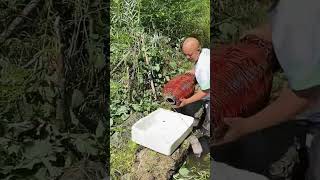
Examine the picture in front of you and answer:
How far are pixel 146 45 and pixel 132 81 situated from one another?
17 centimetres

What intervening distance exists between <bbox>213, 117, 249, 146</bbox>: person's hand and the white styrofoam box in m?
0.16

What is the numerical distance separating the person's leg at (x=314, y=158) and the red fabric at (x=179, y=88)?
57cm

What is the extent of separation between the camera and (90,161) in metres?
2.75

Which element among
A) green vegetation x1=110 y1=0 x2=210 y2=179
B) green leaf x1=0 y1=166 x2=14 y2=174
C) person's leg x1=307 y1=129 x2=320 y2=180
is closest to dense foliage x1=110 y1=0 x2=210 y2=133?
green vegetation x1=110 y1=0 x2=210 y2=179

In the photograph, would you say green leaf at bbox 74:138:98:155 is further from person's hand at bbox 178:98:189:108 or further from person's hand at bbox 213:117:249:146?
person's hand at bbox 213:117:249:146

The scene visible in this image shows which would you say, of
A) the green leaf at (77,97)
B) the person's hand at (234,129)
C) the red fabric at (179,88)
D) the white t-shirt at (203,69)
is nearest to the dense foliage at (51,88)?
the green leaf at (77,97)

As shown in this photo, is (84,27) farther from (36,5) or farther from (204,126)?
(204,126)

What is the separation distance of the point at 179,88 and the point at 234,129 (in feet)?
1.02

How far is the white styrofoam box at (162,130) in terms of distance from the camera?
2693mm

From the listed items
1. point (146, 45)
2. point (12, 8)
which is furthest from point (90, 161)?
point (12, 8)

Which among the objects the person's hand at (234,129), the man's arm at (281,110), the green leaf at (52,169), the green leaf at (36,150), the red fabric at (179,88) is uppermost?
the red fabric at (179,88)

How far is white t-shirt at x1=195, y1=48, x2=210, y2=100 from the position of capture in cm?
264

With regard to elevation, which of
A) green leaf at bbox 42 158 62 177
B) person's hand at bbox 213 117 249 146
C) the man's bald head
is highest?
the man's bald head

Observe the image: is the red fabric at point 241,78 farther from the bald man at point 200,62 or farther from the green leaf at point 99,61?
the green leaf at point 99,61
